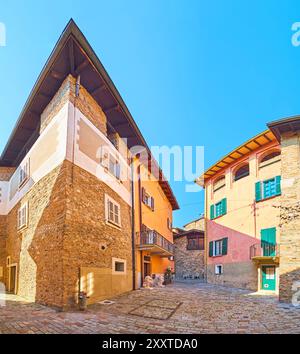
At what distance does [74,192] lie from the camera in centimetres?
848

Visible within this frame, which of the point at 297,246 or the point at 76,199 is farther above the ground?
the point at 76,199

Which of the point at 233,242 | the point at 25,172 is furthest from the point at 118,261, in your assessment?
the point at 233,242

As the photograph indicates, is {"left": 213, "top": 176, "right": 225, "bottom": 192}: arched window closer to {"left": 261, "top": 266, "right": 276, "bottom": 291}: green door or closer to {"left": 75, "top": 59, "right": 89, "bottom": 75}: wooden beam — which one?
{"left": 261, "top": 266, "right": 276, "bottom": 291}: green door

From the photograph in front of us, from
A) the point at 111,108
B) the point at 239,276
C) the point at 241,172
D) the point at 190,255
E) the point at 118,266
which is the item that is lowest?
the point at 190,255

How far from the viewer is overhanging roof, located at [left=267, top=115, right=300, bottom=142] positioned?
11.5m

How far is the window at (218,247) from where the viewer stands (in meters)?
18.4

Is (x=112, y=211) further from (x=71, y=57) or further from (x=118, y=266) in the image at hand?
(x=71, y=57)

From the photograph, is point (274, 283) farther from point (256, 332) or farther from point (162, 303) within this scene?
point (256, 332)

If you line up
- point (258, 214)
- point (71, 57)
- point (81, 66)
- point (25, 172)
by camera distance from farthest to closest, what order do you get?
point (258, 214) → point (25, 172) → point (81, 66) → point (71, 57)

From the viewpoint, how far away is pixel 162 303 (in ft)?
30.6

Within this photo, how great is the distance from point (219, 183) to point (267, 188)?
5.39m

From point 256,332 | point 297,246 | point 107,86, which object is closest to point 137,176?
point 107,86

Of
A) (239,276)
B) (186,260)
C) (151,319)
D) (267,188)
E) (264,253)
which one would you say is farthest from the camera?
(186,260)
